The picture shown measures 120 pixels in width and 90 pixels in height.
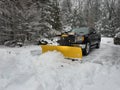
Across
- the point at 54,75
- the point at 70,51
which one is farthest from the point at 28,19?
the point at 54,75

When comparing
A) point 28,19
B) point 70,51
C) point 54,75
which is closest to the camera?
point 54,75

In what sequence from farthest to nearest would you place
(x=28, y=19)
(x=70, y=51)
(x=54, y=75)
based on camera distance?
(x=28, y=19)
(x=70, y=51)
(x=54, y=75)

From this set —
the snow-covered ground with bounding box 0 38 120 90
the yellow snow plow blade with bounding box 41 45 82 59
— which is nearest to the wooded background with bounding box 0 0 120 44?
the yellow snow plow blade with bounding box 41 45 82 59

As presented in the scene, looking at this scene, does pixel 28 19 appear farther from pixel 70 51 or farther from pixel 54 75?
pixel 54 75

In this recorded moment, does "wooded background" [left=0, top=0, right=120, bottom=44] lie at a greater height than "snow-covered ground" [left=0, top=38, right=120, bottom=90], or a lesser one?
greater

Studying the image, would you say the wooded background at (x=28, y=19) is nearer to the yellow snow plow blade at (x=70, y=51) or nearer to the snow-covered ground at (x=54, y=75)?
the yellow snow plow blade at (x=70, y=51)

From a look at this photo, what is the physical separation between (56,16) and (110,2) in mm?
30121

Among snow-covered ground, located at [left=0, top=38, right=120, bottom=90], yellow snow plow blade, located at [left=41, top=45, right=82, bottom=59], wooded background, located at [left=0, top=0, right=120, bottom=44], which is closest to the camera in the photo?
snow-covered ground, located at [left=0, top=38, right=120, bottom=90]

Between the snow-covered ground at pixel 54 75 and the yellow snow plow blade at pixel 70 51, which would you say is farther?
the yellow snow plow blade at pixel 70 51

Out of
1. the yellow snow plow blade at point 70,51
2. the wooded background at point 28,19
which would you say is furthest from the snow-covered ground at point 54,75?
the wooded background at point 28,19

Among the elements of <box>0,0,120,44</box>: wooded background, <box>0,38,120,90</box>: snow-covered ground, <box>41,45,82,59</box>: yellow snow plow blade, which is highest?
<box>0,0,120,44</box>: wooded background

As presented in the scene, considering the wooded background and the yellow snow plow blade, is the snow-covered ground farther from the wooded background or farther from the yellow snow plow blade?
the wooded background

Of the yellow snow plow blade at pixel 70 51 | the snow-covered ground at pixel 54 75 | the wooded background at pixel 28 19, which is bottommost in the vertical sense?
the snow-covered ground at pixel 54 75

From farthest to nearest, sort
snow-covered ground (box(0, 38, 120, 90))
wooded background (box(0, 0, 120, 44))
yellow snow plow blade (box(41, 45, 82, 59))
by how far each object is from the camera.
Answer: wooded background (box(0, 0, 120, 44)), yellow snow plow blade (box(41, 45, 82, 59)), snow-covered ground (box(0, 38, 120, 90))
